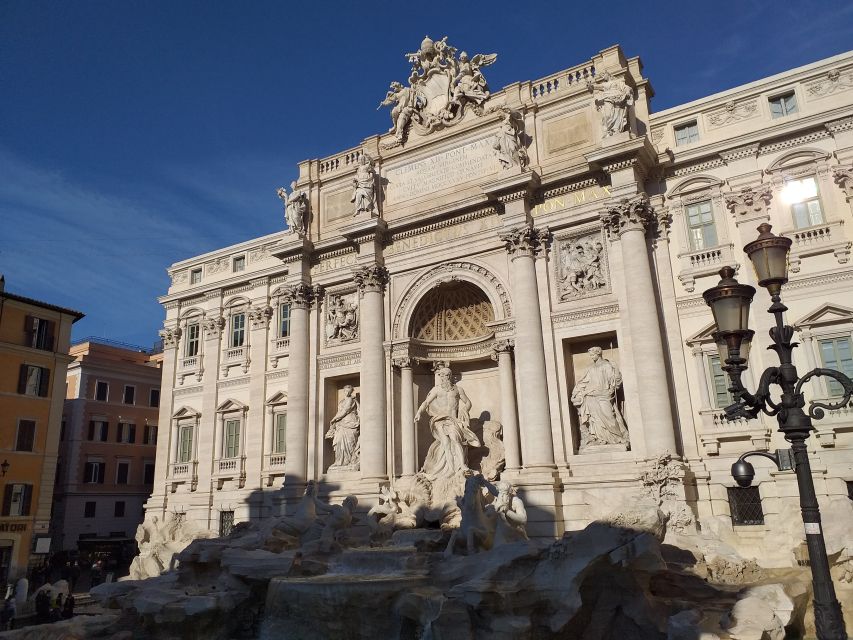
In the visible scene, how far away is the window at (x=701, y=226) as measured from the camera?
65.0ft

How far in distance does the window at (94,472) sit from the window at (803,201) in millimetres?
35944

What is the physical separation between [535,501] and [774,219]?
1009cm

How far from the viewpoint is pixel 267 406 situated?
2659cm

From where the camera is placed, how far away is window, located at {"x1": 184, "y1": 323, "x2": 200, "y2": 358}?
2980cm

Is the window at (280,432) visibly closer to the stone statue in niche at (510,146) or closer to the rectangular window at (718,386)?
the stone statue in niche at (510,146)

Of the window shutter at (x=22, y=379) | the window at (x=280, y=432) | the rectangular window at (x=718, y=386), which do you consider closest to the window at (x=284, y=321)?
the window at (x=280, y=432)

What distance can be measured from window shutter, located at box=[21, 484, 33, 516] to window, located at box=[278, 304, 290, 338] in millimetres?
13614

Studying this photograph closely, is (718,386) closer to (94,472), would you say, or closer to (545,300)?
(545,300)

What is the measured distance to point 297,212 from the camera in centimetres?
2625

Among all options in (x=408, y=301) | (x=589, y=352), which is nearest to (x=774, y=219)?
(x=589, y=352)

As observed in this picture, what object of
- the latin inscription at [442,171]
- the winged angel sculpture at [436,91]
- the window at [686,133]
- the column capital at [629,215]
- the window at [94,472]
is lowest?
the window at [94,472]

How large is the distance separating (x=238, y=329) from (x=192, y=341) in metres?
2.63

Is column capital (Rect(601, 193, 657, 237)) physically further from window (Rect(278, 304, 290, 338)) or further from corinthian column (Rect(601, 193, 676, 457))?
window (Rect(278, 304, 290, 338))

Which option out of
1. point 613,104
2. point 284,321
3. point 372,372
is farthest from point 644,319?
point 284,321
